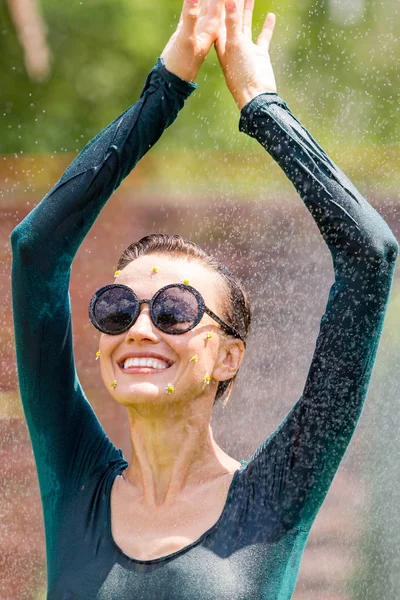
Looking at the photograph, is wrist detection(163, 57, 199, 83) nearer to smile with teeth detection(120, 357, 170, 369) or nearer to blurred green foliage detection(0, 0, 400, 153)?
smile with teeth detection(120, 357, 170, 369)

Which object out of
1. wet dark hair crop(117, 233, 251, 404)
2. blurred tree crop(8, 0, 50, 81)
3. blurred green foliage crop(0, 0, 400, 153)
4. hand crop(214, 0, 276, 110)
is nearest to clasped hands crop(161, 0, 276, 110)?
hand crop(214, 0, 276, 110)

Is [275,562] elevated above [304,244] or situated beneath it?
situated beneath

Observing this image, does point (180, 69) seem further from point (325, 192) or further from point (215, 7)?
point (325, 192)

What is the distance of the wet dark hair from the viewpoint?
199 centimetres

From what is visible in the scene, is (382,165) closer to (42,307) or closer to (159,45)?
(159,45)

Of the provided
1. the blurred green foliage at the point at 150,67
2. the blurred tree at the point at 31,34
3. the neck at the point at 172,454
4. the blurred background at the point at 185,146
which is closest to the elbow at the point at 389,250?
the neck at the point at 172,454

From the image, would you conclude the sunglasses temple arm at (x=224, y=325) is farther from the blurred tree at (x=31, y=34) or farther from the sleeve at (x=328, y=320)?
the blurred tree at (x=31, y=34)

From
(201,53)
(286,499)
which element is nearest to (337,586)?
(286,499)

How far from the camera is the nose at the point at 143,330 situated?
187cm

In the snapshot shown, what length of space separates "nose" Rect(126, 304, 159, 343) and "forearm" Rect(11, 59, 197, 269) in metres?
0.16

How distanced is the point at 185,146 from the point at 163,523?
4.21 meters

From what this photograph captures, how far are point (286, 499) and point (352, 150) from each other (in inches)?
167

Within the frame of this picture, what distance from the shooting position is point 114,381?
1875 mm

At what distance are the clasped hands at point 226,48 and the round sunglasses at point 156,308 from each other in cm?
33
